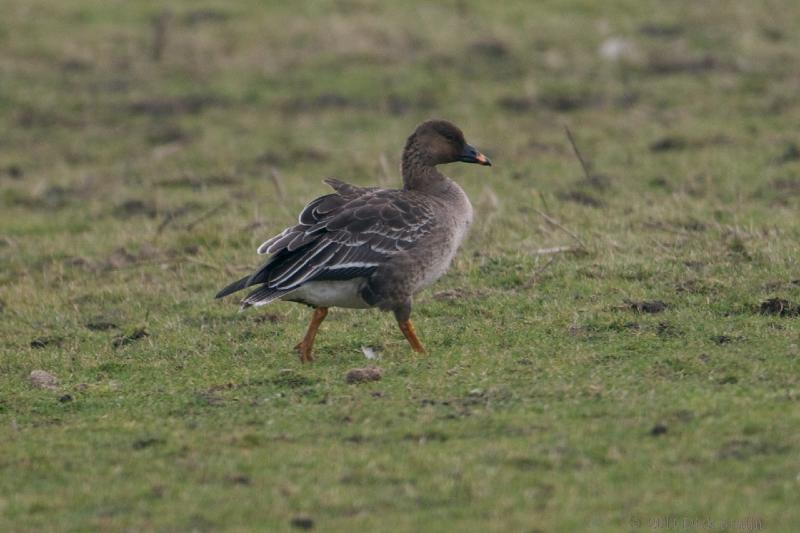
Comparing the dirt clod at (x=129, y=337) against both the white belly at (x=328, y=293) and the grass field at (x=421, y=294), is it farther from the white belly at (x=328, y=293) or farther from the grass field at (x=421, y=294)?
the white belly at (x=328, y=293)

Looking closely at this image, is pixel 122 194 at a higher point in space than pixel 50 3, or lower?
lower

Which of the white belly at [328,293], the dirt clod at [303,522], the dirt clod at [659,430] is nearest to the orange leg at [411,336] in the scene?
the white belly at [328,293]

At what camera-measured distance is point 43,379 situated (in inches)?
370

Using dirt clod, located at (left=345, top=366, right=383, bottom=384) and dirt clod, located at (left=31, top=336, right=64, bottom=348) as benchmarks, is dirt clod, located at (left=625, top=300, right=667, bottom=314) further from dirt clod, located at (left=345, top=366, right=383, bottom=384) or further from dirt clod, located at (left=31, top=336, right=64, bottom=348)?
dirt clod, located at (left=31, top=336, right=64, bottom=348)

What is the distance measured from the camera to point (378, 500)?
6.73 metres

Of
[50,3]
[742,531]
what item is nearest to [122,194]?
[50,3]

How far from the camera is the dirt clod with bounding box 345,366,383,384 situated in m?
8.93

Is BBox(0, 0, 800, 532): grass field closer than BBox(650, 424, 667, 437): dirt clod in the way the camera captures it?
Yes

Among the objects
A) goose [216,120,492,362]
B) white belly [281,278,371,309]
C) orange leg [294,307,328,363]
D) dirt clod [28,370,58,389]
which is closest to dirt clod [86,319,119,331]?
dirt clod [28,370,58,389]

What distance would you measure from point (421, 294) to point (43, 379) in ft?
11.4

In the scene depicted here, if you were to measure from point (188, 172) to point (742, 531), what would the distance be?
12706mm

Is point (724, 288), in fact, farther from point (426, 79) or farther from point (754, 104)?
point (426, 79)

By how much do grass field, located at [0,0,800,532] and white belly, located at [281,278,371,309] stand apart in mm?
494

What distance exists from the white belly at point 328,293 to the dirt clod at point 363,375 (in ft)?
2.51
